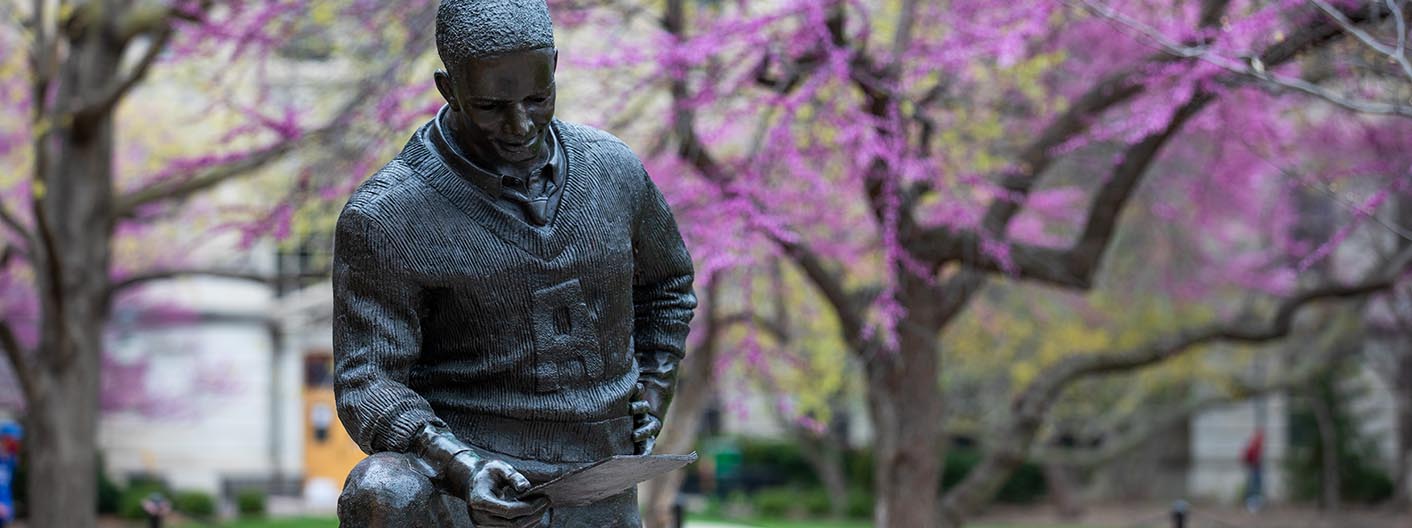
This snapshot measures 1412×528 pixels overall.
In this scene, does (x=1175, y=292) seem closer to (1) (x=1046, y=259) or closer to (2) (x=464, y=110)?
(1) (x=1046, y=259)

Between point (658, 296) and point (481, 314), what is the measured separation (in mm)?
616

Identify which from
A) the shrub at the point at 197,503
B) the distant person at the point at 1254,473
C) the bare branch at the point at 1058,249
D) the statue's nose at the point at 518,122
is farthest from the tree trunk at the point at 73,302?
the distant person at the point at 1254,473

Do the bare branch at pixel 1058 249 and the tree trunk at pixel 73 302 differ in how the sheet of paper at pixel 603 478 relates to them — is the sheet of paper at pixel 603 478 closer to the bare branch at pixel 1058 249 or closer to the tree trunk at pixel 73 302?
the bare branch at pixel 1058 249

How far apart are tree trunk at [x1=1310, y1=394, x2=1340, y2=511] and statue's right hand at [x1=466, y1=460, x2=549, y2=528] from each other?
810 inches

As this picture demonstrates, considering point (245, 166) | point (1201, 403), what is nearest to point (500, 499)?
point (245, 166)

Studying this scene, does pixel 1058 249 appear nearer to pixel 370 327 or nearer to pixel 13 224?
pixel 370 327

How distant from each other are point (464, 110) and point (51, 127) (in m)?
9.33

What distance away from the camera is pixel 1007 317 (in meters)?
18.4

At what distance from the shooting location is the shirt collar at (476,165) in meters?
3.59

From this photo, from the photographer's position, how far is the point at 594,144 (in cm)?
387

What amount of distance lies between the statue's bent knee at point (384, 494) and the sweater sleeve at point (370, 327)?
8 centimetres

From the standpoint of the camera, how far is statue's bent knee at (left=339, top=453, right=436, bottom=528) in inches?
131

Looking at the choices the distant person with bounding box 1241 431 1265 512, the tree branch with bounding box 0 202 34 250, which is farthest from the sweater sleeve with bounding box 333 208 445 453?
the distant person with bounding box 1241 431 1265 512

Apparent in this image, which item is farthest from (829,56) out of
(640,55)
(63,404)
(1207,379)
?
(1207,379)
